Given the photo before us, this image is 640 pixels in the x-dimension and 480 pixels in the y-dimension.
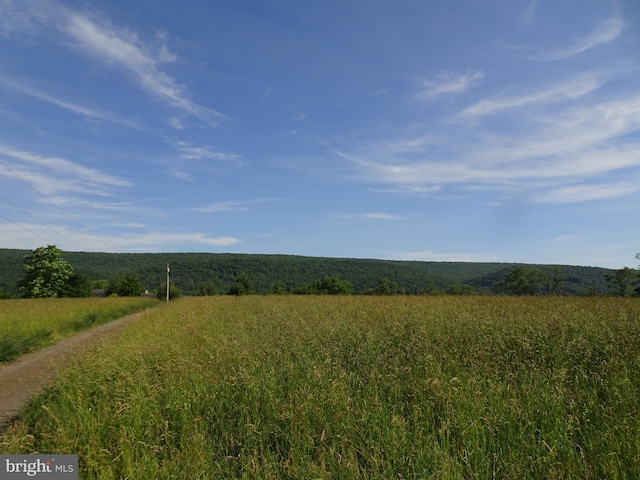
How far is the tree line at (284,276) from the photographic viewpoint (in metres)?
66.1

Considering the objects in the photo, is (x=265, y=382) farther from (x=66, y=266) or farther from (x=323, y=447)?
(x=66, y=266)

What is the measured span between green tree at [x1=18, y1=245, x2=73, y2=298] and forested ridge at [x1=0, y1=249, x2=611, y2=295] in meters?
61.2

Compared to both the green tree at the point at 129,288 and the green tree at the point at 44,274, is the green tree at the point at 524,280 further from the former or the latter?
the green tree at the point at 44,274

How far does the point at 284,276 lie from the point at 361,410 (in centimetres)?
14816

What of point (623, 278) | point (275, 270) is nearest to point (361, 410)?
point (623, 278)

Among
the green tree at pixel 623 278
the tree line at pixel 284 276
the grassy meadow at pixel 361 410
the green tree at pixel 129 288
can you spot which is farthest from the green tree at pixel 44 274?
the green tree at pixel 623 278

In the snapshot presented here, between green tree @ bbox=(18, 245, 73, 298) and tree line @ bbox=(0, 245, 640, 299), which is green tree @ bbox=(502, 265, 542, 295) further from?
green tree @ bbox=(18, 245, 73, 298)

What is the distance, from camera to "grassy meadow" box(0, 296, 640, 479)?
333 centimetres

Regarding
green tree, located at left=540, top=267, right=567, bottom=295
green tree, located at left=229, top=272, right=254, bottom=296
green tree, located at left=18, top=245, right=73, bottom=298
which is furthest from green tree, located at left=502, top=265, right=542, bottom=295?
green tree, located at left=18, top=245, right=73, bottom=298

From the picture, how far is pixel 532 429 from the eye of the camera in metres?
3.63

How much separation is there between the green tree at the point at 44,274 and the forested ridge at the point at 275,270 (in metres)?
61.2

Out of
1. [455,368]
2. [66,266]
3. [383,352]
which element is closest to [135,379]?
[383,352]

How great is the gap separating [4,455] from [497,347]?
6.28 m

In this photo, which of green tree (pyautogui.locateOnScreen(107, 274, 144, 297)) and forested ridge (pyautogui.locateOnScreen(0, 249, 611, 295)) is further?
forested ridge (pyautogui.locateOnScreen(0, 249, 611, 295))
